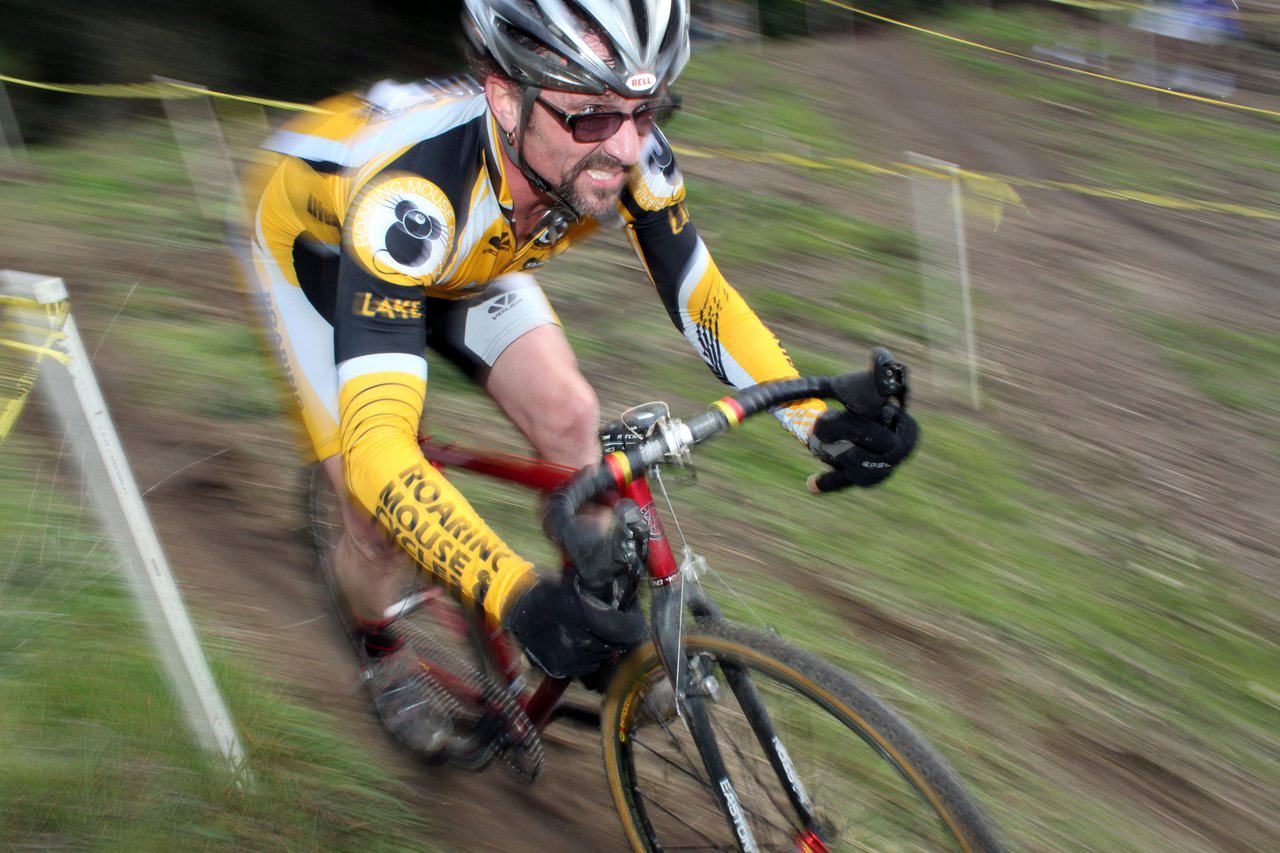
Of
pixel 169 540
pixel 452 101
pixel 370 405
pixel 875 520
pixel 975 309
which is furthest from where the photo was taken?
pixel 975 309

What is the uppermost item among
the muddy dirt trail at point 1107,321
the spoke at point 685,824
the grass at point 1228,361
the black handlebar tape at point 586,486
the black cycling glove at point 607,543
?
the black handlebar tape at point 586,486

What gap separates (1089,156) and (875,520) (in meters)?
5.52

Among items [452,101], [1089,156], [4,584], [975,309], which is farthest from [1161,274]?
[4,584]

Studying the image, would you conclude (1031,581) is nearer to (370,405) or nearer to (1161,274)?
(370,405)

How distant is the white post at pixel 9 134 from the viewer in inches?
317

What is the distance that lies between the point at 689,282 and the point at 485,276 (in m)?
0.56

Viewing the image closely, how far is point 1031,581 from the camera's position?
170 inches

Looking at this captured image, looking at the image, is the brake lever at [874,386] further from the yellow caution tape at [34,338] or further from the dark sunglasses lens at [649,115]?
the yellow caution tape at [34,338]

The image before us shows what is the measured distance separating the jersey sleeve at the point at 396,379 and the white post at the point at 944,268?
3.30 m

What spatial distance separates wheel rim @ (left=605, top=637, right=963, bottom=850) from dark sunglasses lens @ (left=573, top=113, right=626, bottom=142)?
1138 mm

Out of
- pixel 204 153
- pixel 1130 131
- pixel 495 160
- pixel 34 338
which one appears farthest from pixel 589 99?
pixel 1130 131

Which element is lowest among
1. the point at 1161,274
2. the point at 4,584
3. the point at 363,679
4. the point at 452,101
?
the point at 1161,274

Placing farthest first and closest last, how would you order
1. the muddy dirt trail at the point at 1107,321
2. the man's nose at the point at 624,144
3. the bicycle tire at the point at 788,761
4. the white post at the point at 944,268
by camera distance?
the white post at the point at 944,268
the muddy dirt trail at the point at 1107,321
the man's nose at the point at 624,144
the bicycle tire at the point at 788,761

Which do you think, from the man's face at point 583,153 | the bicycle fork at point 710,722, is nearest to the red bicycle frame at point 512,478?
the bicycle fork at point 710,722
